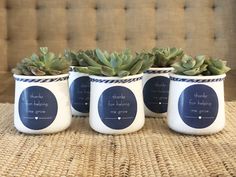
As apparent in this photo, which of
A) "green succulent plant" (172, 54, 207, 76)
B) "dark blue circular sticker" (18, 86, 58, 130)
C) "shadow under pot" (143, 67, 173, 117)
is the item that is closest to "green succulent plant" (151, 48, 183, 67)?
"shadow under pot" (143, 67, 173, 117)

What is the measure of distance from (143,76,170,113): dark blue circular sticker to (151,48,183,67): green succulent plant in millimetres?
38

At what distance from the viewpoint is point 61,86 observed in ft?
2.40

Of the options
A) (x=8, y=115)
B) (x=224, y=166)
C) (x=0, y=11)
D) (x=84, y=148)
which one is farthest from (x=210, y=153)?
(x=0, y=11)

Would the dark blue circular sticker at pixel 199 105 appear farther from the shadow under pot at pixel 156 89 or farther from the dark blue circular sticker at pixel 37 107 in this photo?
the dark blue circular sticker at pixel 37 107

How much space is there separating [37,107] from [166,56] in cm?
30

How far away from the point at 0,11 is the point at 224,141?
5.21 feet

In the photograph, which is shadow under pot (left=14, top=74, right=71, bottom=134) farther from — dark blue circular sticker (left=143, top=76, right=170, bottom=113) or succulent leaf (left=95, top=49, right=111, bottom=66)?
dark blue circular sticker (left=143, top=76, right=170, bottom=113)

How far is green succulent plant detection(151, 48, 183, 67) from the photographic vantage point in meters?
0.85

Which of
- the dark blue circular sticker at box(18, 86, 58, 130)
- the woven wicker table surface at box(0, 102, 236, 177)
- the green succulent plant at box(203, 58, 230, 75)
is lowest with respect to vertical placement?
the woven wicker table surface at box(0, 102, 236, 177)

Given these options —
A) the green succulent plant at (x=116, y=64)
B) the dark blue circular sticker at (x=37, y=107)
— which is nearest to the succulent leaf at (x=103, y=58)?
the green succulent plant at (x=116, y=64)

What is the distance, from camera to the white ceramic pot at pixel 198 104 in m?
0.71

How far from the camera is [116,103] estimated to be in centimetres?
71

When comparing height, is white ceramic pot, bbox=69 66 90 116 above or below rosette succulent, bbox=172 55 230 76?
below

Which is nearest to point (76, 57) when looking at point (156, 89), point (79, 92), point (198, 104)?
point (79, 92)
